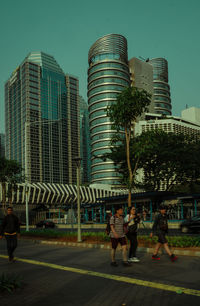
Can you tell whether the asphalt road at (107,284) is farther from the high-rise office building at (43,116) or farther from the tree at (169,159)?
the high-rise office building at (43,116)

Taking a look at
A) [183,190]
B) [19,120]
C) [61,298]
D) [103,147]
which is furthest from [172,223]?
[19,120]

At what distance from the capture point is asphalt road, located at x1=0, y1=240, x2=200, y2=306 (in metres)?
5.47

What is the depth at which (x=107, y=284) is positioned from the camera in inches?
265

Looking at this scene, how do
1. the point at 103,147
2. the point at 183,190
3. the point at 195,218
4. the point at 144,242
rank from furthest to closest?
1. the point at 103,147
2. the point at 183,190
3. the point at 195,218
4. the point at 144,242

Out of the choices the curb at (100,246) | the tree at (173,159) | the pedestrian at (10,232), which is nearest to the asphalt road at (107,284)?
the pedestrian at (10,232)

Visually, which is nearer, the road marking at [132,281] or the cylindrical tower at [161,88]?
the road marking at [132,281]

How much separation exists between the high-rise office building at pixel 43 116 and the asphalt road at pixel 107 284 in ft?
478

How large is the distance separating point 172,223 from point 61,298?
27.0 metres

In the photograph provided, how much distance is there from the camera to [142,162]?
1447 inches

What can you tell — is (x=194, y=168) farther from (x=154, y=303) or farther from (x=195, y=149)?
(x=154, y=303)

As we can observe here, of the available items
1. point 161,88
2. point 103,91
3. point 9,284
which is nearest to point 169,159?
point 9,284

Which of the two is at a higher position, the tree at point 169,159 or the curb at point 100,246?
the tree at point 169,159

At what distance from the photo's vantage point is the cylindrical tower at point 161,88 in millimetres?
155238

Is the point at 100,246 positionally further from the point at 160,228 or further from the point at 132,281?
the point at 132,281
